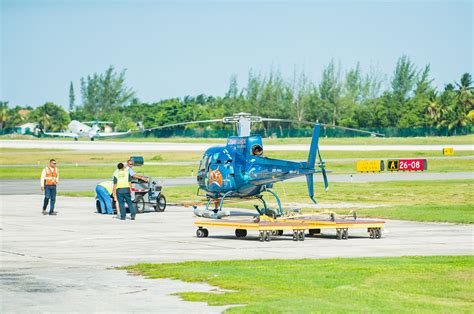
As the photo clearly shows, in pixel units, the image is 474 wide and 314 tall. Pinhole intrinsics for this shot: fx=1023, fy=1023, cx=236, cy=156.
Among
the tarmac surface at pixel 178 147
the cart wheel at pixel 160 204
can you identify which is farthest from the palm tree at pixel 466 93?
the cart wheel at pixel 160 204

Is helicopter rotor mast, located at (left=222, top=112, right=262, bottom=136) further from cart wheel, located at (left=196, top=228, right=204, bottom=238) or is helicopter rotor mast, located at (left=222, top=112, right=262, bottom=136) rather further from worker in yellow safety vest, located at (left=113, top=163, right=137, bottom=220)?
worker in yellow safety vest, located at (left=113, top=163, right=137, bottom=220)

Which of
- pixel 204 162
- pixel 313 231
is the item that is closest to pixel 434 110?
pixel 204 162

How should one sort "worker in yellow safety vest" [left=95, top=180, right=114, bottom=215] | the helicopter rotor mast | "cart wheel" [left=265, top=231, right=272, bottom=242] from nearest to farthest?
"cart wheel" [left=265, top=231, right=272, bottom=242] → the helicopter rotor mast → "worker in yellow safety vest" [left=95, top=180, right=114, bottom=215]

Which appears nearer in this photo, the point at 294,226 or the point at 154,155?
the point at 294,226

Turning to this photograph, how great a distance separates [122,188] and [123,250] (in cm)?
931

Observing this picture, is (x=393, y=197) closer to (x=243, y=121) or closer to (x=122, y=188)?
(x=122, y=188)

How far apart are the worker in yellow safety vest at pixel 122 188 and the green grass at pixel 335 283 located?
1246 centimetres

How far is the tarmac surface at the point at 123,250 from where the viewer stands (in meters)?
16.4

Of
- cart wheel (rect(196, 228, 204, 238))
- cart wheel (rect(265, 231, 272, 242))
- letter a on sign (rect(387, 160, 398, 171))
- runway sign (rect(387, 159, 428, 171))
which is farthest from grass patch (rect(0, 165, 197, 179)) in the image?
cart wheel (rect(265, 231, 272, 242))

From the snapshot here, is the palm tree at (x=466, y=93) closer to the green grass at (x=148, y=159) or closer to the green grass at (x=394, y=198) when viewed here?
the green grass at (x=148, y=159)

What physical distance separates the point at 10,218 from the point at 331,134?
131297 millimetres

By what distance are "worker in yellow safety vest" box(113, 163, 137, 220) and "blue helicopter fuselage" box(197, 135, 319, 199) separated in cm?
374

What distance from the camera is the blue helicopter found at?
28.3 m

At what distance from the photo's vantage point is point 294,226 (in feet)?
85.6
